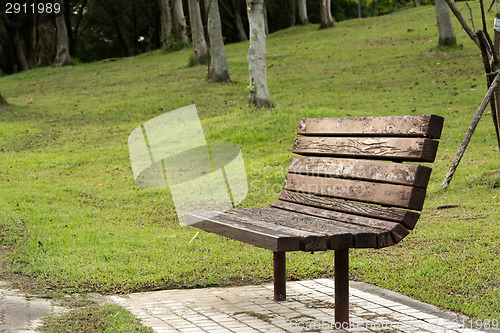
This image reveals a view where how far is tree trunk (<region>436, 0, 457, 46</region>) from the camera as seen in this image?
61.7 ft

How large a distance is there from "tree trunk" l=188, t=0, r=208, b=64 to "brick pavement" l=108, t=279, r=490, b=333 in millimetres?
17691

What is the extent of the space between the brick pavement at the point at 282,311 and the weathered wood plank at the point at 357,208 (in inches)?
26.5

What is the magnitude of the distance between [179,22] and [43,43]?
848cm

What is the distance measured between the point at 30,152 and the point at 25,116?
13.5ft

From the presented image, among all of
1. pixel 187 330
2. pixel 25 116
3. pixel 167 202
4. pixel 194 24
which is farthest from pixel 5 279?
pixel 194 24

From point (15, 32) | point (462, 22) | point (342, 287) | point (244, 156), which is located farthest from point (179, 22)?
point (342, 287)

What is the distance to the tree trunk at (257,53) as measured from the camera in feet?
43.7

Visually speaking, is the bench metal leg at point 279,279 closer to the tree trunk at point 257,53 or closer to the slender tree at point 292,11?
the tree trunk at point 257,53

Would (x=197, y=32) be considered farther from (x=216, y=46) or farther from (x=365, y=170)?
(x=365, y=170)

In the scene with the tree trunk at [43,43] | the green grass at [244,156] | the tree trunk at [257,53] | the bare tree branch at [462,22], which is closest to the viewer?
the green grass at [244,156]

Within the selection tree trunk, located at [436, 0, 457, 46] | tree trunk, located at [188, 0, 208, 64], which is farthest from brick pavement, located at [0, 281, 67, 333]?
tree trunk, located at [188, 0, 208, 64]

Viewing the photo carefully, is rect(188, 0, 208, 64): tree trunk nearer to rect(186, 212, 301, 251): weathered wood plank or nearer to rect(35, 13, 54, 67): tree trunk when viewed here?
rect(35, 13, 54, 67): tree trunk

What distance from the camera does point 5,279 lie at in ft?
16.1

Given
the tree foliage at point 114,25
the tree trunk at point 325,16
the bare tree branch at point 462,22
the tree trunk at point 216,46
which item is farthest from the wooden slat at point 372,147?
the tree trunk at point 325,16
